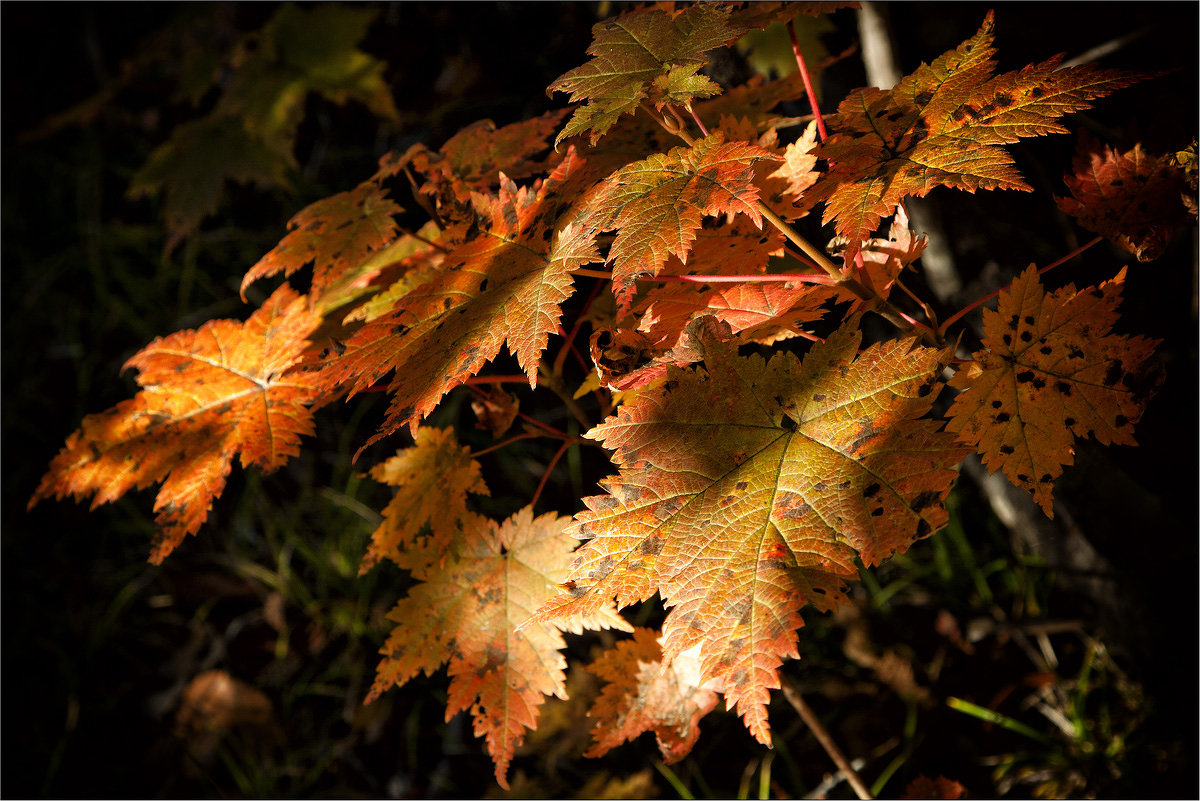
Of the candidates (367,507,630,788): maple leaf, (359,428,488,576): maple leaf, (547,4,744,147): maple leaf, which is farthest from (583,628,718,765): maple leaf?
(547,4,744,147): maple leaf

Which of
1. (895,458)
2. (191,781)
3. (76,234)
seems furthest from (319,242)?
(76,234)

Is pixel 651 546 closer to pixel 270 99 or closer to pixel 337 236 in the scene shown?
pixel 337 236

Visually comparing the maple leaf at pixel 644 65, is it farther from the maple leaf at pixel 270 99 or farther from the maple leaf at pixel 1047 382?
the maple leaf at pixel 270 99

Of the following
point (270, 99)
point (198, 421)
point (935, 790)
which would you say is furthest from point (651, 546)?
point (270, 99)

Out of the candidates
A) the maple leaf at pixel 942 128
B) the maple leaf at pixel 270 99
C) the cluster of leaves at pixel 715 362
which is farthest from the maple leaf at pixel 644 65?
the maple leaf at pixel 270 99

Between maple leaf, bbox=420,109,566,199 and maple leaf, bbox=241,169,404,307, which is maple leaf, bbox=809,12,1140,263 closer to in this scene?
maple leaf, bbox=420,109,566,199

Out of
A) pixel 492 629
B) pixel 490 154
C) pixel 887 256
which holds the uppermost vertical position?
pixel 490 154
